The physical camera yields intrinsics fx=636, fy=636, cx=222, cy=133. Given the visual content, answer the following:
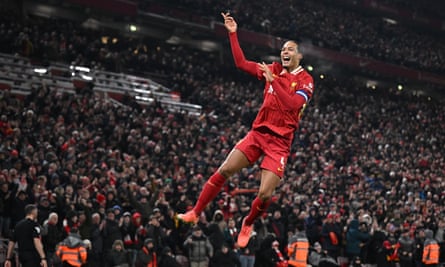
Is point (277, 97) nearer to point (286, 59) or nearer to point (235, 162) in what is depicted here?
point (286, 59)

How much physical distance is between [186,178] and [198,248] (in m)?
4.09

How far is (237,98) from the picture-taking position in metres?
32.0

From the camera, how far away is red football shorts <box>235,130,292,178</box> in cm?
785

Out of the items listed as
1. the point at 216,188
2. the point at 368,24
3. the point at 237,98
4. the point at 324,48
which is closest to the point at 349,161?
the point at 237,98

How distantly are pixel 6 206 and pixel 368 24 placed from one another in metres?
44.8

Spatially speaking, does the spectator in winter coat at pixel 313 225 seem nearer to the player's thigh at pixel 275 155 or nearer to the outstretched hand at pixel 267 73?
the player's thigh at pixel 275 155

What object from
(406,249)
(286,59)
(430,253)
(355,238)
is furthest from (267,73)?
(430,253)

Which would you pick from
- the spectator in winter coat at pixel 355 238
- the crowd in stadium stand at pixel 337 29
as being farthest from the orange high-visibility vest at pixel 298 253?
the crowd in stadium stand at pixel 337 29

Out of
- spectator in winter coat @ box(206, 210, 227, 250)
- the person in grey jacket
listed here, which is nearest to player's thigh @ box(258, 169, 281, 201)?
the person in grey jacket

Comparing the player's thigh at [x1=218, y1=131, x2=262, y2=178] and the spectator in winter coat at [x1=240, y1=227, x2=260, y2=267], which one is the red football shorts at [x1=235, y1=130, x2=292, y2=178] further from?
the spectator in winter coat at [x1=240, y1=227, x2=260, y2=267]

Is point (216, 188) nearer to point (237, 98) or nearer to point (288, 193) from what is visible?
point (288, 193)

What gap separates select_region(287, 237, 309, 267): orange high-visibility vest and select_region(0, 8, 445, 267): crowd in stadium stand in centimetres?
52

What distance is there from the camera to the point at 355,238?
18.5 meters

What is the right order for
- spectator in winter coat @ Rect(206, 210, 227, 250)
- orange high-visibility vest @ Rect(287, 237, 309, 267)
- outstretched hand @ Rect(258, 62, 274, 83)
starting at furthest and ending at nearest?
orange high-visibility vest @ Rect(287, 237, 309, 267) → spectator in winter coat @ Rect(206, 210, 227, 250) → outstretched hand @ Rect(258, 62, 274, 83)
